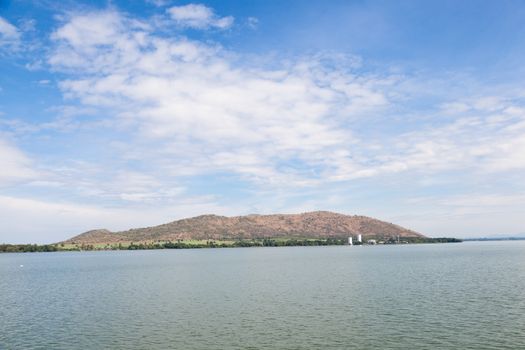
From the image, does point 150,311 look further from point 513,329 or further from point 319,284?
point 513,329

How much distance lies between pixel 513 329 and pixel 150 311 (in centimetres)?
4966

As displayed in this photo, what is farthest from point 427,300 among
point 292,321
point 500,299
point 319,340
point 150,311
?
point 150,311

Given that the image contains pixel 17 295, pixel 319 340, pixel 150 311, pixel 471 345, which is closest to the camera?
pixel 471 345

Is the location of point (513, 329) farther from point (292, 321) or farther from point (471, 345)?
point (292, 321)

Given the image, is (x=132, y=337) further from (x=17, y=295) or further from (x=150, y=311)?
(x=17, y=295)

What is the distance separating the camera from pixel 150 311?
68750mm

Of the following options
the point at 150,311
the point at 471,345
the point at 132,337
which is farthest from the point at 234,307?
the point at 471,345

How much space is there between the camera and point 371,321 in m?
56.8

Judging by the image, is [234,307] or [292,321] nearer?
[292,321]

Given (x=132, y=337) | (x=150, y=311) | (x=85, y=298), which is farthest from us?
(x=85, y=298)

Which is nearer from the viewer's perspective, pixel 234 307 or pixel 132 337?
pixel 132 337

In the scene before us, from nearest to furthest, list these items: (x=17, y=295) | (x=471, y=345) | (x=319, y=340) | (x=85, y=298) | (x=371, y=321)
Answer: (x=471, y=345), (x=319, y=340), (x=371, y=321), (x=85, y=298), (x=17, y=295)

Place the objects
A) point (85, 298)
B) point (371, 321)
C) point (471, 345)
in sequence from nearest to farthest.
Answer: point (471, 345) → point (371, 321) → point (85, 298)

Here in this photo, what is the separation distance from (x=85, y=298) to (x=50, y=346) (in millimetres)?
Result: 38985
